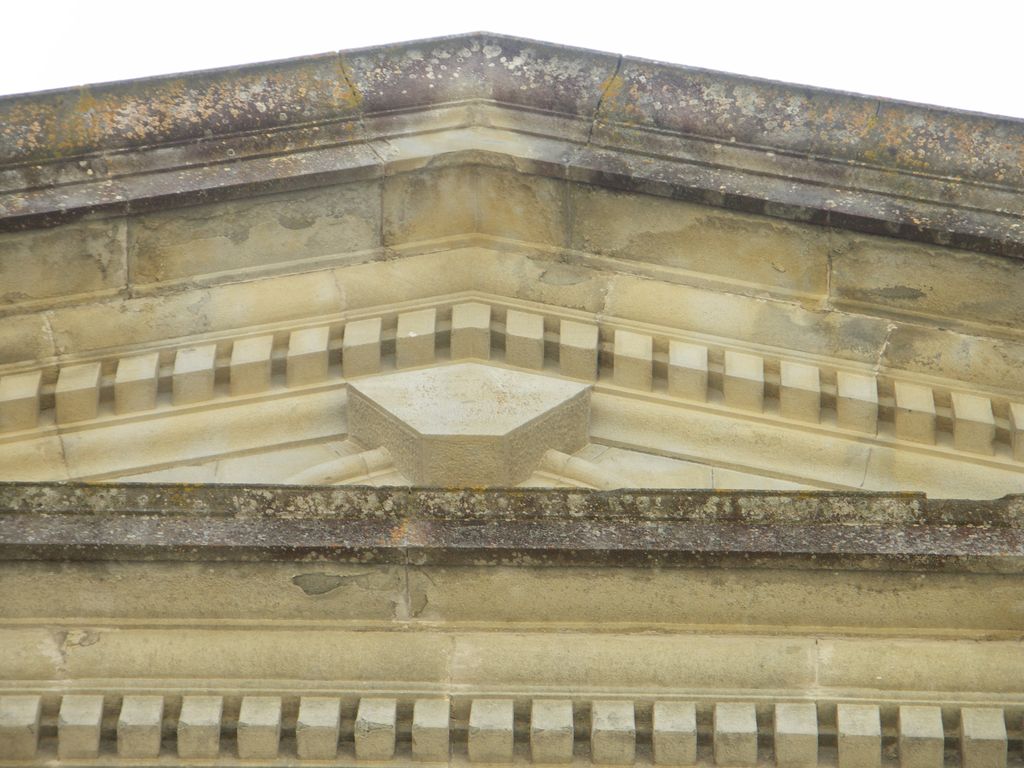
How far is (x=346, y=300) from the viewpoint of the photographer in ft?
38.7

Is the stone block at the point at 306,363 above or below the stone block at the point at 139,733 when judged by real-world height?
above

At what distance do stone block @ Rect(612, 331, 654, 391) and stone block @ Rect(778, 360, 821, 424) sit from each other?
0.64 meters

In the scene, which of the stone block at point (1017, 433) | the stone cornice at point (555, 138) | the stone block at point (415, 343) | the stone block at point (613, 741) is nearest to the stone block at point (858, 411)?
the stone block at point (1017, 433)

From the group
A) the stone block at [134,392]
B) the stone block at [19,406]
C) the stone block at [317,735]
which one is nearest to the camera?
the stone block at [317,735]

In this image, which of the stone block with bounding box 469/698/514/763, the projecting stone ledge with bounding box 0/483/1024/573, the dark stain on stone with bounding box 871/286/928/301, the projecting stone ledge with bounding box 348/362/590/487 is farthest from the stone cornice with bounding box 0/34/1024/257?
the stone block with bounding box 469/698/514/763

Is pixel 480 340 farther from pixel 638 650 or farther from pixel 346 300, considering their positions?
pixel 638 650

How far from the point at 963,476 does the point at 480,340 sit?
243cm

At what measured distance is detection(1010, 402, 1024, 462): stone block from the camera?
1115 cm

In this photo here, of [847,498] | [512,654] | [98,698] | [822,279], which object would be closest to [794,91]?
[822,279]

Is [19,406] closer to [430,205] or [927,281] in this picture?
[430,205]

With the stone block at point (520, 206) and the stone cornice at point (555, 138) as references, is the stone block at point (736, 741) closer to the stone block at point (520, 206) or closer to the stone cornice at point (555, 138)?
the stone cornice at point (555, 138)

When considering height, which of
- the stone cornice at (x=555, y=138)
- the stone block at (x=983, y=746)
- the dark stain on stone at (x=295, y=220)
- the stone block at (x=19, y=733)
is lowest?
the stone block at (x=19, y=733)

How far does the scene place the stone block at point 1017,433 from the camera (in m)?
11.1

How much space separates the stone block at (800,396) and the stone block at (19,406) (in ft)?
11.7
